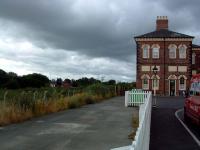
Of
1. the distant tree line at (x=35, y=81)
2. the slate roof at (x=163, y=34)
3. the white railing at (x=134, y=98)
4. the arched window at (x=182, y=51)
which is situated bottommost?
the white railing at (x=134, y=98)

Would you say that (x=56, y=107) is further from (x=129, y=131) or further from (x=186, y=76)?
(x=186, y=76)

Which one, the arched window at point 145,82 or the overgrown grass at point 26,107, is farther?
the arched window at point 145,82

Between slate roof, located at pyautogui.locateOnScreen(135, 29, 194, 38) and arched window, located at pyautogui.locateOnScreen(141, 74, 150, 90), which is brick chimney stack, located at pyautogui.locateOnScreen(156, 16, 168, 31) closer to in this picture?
slate roof, located at pyautogui.locateOnScreen(135, 29, 194, 38)

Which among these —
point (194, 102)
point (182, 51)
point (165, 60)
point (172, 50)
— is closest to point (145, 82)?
point (165, 60)

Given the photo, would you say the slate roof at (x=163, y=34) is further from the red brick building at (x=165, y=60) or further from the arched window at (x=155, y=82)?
the arched window at (x=155, y=82)

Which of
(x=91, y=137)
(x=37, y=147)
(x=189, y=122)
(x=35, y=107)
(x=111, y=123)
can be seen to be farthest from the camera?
(x=35, y=107)

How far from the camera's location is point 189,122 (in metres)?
17.7

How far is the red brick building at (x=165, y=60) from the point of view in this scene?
200ft

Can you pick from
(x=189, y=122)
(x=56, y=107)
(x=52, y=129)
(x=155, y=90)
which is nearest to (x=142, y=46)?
(x=155, y=90)

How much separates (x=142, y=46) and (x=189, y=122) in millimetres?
44330

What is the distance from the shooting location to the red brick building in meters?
61.0

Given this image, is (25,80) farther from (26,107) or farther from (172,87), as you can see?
(26,107)

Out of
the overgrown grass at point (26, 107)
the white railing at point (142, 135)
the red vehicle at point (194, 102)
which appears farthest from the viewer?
the overgrown grass at point (26, 107)

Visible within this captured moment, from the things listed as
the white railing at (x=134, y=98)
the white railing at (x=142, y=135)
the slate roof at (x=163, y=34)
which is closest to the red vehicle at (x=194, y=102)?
the white railing at (x=142, y=135)
